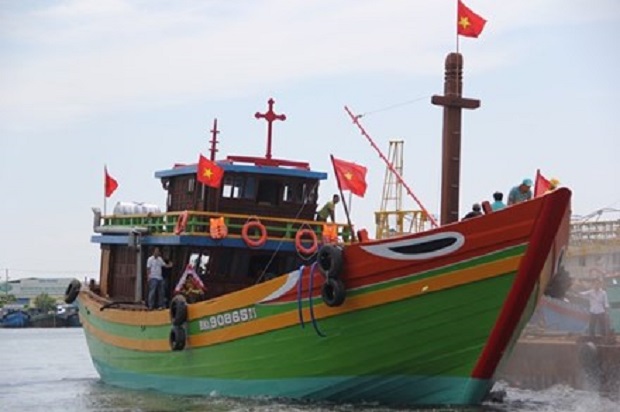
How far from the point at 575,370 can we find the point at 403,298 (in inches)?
237

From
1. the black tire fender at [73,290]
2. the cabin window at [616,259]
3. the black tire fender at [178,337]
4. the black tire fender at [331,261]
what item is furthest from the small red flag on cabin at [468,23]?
the cabin window at [616,259]

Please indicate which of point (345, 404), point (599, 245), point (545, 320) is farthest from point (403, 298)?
point (599, 245)

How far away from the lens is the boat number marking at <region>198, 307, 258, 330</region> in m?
20.4

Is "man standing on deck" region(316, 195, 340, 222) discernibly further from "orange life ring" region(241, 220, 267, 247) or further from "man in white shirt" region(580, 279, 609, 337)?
"man in white shirt" region(580, 279, 609, 337)

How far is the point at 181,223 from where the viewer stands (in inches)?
933

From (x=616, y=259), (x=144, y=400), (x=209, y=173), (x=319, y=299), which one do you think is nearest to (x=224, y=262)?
(x=209, y=173)

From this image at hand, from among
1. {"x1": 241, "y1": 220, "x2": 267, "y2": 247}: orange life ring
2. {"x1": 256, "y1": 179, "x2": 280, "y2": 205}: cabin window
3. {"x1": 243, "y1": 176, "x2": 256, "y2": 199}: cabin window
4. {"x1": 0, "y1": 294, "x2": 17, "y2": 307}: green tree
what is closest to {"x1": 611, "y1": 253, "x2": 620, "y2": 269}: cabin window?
{"x1": 256, "y1": 179, "x2": 280, "y2": 205}: cabin window

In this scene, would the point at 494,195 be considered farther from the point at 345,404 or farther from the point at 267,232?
the point at 267,232

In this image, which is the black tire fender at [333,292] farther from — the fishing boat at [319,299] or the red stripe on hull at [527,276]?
the red stripe on hull at [527,276]

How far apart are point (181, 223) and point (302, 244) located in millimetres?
2317

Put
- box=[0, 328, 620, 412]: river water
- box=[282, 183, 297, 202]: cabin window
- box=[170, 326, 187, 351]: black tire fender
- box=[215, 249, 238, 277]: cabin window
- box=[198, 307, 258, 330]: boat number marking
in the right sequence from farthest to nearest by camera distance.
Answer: box=[282, 183, 297, 202]: cabin window
box=[215, 249, 238, 277]: cabin window
box=[170, 326, 187, 351]: black tire fender
box=[198, 307, 258, 330]: boat number marking
box=[0, 328, 620, 412]: river water

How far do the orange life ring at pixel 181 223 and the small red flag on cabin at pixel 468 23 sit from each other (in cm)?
631

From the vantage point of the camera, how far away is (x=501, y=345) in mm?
17953

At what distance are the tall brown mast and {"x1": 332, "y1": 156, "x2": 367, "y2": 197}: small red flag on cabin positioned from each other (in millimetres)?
1473
